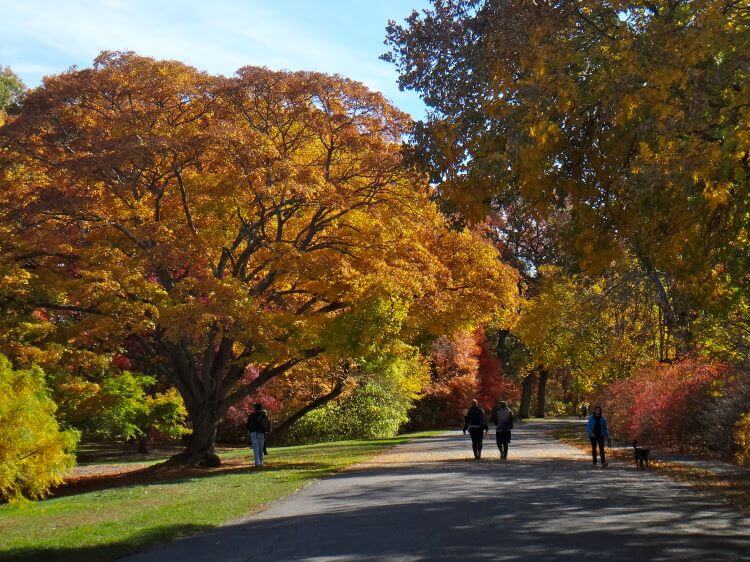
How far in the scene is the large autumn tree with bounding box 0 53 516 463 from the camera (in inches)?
771

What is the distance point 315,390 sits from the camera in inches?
1505

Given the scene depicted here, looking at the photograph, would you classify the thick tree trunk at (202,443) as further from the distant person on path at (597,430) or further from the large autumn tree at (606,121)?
the large autumn tree at (606,121)

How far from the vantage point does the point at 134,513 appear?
1386 cm

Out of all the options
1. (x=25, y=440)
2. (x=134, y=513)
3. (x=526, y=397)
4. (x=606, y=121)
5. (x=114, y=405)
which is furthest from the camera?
(x=526, y=397)

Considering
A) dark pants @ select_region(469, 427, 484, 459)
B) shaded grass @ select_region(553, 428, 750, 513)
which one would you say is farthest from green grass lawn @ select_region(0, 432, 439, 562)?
shaded grass @ select_region(553, 428, 750, 513)

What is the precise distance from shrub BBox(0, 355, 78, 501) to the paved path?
2.44 m

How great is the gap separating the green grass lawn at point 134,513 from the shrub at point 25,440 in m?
0.78

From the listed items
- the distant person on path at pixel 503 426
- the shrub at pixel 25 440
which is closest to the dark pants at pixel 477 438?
the distant person on path at pixel 503 426

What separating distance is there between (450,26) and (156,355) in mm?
13965

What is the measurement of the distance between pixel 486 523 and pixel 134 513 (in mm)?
5997

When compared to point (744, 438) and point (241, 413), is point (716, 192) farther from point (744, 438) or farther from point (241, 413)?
point (241, 413)

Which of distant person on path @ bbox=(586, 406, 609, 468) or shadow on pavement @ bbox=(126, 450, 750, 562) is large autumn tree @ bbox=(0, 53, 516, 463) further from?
shadow on pavement @ bbox=(126, 450, 750, 562)

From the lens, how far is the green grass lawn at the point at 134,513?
1070 centimetres

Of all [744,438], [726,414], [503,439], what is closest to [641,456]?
[744,438]
